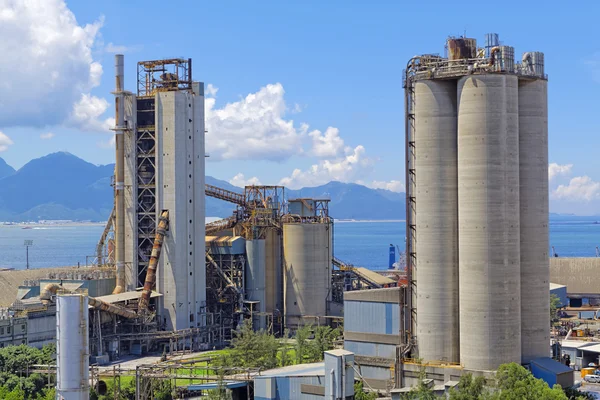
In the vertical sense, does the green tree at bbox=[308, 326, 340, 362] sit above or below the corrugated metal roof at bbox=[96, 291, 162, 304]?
below

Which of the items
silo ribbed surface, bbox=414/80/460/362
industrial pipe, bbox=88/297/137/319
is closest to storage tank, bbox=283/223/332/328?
industrial pipe, bbox=88/297/137/319

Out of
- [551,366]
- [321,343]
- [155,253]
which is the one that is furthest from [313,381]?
[155,253]

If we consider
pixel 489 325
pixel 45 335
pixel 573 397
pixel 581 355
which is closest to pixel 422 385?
pixel 489 325

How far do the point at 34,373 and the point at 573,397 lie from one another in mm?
40557

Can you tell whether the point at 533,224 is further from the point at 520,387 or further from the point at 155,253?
the point at 155,253

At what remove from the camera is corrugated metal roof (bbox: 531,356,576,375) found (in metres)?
62.4

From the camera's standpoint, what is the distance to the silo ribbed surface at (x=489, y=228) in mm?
61000

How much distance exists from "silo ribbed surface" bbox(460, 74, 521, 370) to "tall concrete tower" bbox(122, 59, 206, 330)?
4140 cm

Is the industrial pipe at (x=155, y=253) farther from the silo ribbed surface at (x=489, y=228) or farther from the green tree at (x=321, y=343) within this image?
the silo ribbed surface at (x=489, y=228)

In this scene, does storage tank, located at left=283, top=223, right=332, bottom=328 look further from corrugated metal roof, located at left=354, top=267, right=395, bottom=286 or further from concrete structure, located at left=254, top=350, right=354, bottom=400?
concrete structure, located at left=254, top=350, right=354, bottom=400

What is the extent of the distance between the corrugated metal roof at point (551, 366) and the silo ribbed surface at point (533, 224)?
75 cm

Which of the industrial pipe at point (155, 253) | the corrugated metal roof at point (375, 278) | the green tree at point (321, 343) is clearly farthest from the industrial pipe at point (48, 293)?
the corrugated metal roof at point (375, 278)

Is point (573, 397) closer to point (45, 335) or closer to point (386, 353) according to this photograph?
point (386, 353)

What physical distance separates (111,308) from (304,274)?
2496cm
